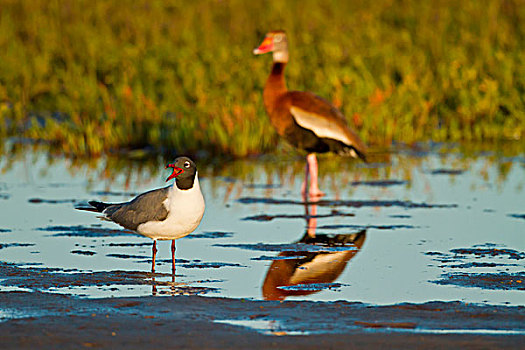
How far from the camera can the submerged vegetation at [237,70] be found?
15.1 meters

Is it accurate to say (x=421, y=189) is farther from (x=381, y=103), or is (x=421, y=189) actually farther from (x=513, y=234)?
(x=381, y=103)

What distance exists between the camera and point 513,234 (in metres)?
8.98

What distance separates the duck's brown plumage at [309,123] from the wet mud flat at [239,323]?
5.60 meters

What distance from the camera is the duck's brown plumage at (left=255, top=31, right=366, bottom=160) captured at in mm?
12078

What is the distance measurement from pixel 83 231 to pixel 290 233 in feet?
5.65

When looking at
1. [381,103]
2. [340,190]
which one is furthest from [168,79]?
[340,190]

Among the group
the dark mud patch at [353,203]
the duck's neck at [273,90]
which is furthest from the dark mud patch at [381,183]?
the duck's neck at [273,90]

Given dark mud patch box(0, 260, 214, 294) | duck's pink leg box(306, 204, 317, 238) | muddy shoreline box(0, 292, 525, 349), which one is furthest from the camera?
duck's pink leg box(306, 204, 317, 238)

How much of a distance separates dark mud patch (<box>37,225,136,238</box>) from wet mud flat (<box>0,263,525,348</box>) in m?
2.22

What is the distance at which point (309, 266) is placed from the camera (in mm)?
7707

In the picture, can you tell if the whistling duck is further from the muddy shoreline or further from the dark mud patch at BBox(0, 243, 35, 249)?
the muddy shoreline

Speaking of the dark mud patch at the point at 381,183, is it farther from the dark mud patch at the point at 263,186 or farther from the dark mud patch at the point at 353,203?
the dark mud patch at the point at 353,203

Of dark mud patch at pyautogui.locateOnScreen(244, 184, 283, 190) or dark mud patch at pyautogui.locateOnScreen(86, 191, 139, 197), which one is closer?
dark mud patch at pyautogui.locateOnScreen(86, 191, 139, 197)

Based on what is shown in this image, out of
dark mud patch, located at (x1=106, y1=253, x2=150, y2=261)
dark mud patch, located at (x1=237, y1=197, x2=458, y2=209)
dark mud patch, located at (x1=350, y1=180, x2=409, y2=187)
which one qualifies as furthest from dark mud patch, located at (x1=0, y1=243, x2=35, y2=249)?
dark mud patch, located at (x1=350, y1=180, x2=409, y2=187)
